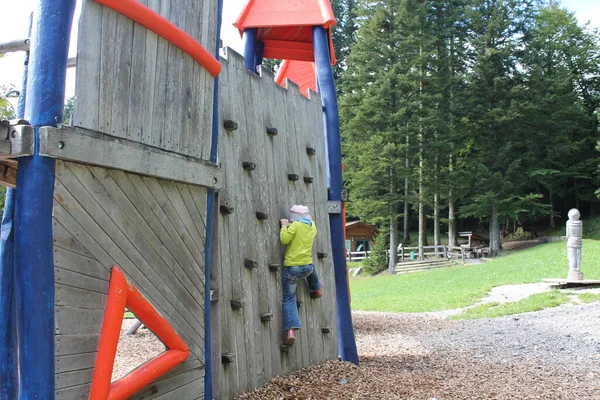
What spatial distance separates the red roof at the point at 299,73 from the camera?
9156 mm

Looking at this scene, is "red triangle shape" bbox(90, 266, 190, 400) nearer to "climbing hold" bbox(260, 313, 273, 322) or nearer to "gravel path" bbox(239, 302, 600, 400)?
"gravel path" bbox(239, 302, 600, 400)

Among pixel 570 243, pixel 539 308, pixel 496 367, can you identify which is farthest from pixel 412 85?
pixel 496 367

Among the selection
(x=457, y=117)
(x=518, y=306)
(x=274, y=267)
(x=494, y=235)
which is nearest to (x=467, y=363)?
(x=274, y=267)

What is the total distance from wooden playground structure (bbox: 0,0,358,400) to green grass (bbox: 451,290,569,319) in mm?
8001

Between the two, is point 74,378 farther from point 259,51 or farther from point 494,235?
point 494,235

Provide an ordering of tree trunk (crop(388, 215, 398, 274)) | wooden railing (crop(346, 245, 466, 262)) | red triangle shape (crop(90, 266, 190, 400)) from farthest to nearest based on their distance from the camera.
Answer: wooden railing (crop(346, 245, 466, 262)), tree trunk (crop(388, 215, 398, 274)), red triangle shape (crop(90, 266, 190, 400))

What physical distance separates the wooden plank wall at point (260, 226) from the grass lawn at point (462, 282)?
28.5 ft

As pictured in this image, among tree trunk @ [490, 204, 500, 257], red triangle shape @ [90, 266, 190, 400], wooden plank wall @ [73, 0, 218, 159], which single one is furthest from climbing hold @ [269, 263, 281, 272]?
tree trunk @ [490, 204, 500, 257]

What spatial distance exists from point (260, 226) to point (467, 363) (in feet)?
11.3

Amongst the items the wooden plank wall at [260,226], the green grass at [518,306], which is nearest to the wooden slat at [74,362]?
the wooden plank wall at [260,226]

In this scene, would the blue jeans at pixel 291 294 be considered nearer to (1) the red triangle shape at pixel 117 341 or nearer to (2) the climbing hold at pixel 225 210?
(2) the climbing hold at pixel 225 210

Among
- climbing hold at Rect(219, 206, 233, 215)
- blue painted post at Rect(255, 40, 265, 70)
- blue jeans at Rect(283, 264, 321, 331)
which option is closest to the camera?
climbing hold at Rect(219, 206, 233, 215)

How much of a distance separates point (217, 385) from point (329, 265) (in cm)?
256

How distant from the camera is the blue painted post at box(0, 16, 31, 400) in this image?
3088mm
